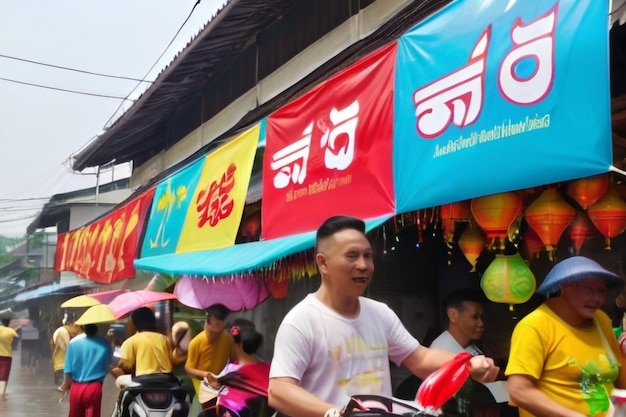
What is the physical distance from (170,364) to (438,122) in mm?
4852

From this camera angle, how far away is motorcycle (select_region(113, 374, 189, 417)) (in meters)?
7.86

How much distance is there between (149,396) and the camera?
7.91 m

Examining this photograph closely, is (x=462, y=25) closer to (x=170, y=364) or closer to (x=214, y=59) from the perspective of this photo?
(x=170, y=364)

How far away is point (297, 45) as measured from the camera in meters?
10.4

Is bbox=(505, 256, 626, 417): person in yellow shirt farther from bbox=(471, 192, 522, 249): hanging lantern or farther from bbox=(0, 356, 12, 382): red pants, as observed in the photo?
bbox=(0, 356, 12, 382): red pants

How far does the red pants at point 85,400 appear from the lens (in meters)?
9.11

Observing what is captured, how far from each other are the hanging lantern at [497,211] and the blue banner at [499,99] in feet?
0.66

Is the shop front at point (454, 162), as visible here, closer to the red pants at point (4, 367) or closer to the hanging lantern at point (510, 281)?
the hanging lantern at point (510, 281)

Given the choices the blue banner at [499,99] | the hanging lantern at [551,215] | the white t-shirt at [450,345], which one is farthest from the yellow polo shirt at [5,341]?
the hanging lantern at [551,215]

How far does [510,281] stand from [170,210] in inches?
241

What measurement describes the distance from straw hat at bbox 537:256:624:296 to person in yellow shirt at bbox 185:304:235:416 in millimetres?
4740

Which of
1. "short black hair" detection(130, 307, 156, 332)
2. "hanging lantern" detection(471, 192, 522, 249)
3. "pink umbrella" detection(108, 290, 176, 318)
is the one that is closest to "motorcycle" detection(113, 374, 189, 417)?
"short black hair" detection(130, 307, 156, 332)

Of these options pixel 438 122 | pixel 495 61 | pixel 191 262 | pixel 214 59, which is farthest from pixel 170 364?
pixel 214 59

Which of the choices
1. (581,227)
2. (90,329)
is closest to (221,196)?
(90,329)
